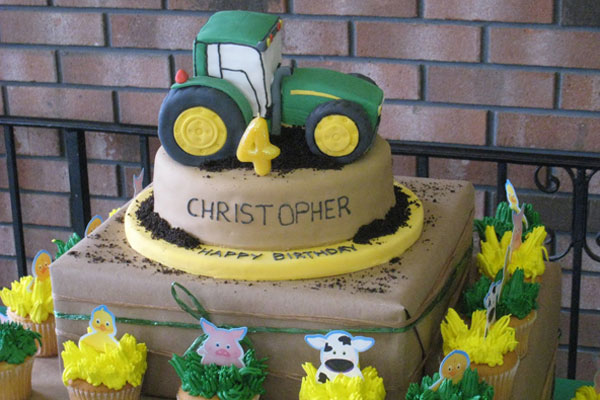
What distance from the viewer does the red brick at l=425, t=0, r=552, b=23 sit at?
215 cm

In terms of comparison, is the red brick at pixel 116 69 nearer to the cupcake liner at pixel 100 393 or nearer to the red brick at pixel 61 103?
the red brick at pixel 61 103

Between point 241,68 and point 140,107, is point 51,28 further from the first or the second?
point 241,68

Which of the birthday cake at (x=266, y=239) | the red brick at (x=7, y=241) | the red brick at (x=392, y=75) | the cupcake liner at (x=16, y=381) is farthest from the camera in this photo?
the red brick at (x=7, y=241)

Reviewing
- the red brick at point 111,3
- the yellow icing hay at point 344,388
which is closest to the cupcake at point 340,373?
the yellow icing hay at point 344,388

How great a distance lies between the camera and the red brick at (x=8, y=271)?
9.05 ft

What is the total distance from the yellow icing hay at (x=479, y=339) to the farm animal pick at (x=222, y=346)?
320 mm

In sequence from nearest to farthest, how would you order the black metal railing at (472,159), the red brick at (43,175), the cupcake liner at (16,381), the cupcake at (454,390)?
the cupcake at (454,390) → the cupcake liner at (16,381) → the black metal railing at (472,159) → the red brick at (43,175)

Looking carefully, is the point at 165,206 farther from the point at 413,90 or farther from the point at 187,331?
Result: the point at 413,90

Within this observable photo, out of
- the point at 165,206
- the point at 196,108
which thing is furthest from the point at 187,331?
the point at 196,108

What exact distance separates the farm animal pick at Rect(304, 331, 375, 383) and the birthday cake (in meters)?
0.04

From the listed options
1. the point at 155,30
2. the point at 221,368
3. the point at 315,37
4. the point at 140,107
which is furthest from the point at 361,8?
the point at 221,368

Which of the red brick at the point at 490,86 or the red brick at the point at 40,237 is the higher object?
the red brick at the point at 490,86

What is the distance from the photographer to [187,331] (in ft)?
4.46

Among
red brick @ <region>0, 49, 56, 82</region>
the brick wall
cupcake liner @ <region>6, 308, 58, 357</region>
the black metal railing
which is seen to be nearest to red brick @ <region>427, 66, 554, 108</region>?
the brick wall
